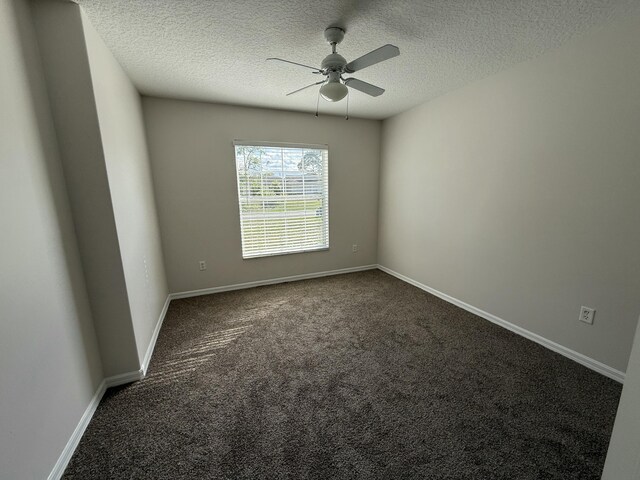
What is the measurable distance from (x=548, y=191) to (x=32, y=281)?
326cm

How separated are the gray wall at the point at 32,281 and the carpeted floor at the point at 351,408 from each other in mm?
302

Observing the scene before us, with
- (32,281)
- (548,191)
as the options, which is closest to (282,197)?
(32,281)

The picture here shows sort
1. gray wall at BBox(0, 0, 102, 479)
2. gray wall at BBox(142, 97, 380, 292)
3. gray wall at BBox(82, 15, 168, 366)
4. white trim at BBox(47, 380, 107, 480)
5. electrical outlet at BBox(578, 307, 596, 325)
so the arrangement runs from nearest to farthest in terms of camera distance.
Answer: gray wall at BBox(0, 0, 102, 479), white trim at BBox(47, 380, 107, 480), gray wall at BBox(82, 15, 168, 366), electrical outlet at BBox(578, 307, 596, 325), gray wall at BBox(142, 97, 380, 292)

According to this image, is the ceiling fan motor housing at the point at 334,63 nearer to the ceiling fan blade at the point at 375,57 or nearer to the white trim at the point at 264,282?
the ceiling fan blade at the point at 375,57

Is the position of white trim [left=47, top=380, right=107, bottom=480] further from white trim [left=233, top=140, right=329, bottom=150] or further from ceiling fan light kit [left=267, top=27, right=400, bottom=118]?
white trim [left=233, top=140, right=329, bottom=150]

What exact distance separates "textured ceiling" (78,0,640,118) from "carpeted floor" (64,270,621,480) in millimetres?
2293

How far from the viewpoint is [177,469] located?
1.23 m

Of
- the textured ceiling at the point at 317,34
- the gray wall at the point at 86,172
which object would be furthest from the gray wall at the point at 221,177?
the gray wall at the point at 86,172

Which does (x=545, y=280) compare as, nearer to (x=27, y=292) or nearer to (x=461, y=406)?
(x=461, y=406)

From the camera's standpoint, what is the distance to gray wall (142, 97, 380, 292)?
9.57ft

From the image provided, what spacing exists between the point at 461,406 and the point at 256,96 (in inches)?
127

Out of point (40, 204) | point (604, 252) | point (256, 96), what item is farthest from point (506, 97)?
point (40, 204)

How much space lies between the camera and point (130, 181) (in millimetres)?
2035

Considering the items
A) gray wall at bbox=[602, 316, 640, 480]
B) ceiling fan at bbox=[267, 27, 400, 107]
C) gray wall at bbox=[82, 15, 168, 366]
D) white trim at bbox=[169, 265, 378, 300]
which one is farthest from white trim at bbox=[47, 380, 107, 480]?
ceiling fan at bbox=[267, 27, 400, 107]
